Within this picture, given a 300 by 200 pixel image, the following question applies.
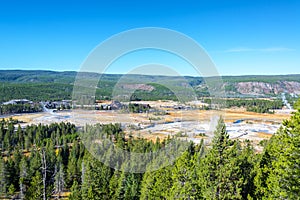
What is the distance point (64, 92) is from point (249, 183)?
582ft

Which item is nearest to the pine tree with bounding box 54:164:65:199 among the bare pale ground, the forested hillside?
the forested hillside

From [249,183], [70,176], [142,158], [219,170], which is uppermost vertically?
[219,170]

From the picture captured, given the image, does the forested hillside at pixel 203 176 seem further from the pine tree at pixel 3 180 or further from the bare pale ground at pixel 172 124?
the bare pale ground at pixel 172 124

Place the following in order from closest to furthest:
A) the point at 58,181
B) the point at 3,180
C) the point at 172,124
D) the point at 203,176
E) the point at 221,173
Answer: the point at 221,173
the point at 203,176
the point at 3,180
the point at 58,181
the point at 172,124

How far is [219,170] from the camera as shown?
1741cm

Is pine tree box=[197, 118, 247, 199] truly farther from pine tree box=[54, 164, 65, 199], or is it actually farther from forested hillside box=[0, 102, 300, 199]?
pine tree box=[54, 164, 65, 199]

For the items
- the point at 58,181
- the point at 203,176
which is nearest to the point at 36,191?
the point at 58,181

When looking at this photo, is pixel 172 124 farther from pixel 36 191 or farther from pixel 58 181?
pixel 36 191

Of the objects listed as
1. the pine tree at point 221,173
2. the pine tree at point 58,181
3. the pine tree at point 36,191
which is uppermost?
the pine tree at point 221,173

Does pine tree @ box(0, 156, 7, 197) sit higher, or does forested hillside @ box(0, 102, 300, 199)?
forested hillside @ box(0, 102, 300, 199)

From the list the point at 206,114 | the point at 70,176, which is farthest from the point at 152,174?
the point at 206,114

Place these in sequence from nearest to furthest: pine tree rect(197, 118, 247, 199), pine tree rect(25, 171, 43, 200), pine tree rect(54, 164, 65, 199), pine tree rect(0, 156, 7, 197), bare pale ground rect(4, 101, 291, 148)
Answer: pine tree rect(197, 118, 247, 199) → pine tree rect(25, 171, 43, 200) → pine tree rect(0, 156, 7, 197) → pine tree rect(54, 164, 65, 199) → bare pale ground rect(4, 101, 291, 148)

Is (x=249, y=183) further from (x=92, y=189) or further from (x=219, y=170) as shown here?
(x=92, y=189)

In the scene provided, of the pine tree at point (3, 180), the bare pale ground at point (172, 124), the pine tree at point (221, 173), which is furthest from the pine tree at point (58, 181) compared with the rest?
the bare pale ground at point (172, 124)
